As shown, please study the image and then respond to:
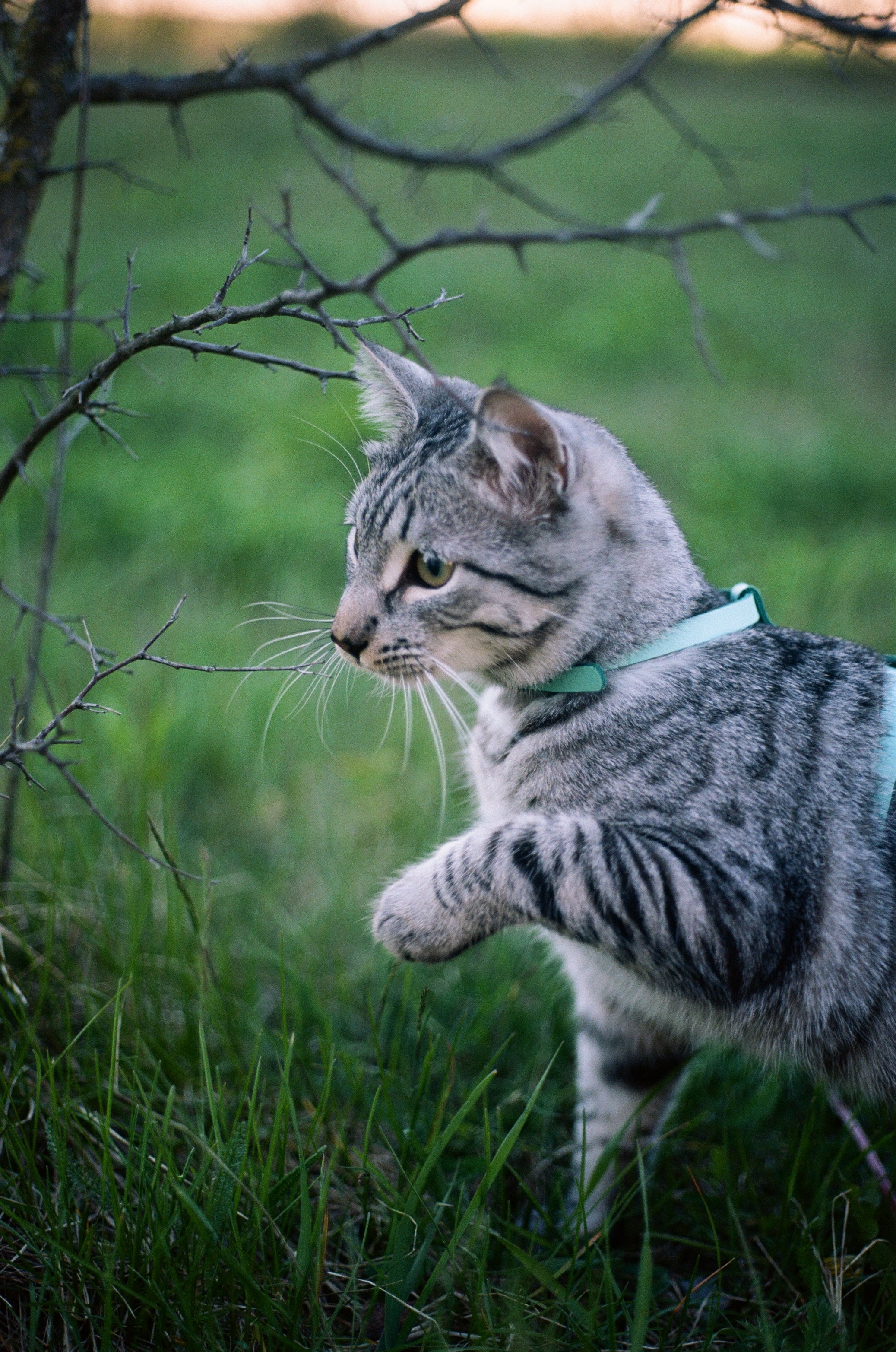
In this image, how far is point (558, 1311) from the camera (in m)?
1.40

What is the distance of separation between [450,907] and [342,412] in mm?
3659

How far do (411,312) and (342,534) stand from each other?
3.10 m

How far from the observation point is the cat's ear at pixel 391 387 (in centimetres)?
190

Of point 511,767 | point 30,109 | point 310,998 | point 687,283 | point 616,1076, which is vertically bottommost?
point 616,1076

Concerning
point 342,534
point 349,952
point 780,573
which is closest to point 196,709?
point 349,952

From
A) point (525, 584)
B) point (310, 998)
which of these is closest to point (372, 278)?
point (525, 584)

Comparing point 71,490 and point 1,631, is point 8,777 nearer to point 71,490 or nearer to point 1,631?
point 1,631

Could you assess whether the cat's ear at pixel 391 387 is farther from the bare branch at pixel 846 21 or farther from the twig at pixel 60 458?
the bare branch at pixel 846 21

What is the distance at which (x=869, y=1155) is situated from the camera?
1.69 metres

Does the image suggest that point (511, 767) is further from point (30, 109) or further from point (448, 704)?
point (30, 109)

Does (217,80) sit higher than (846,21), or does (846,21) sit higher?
(217,80)

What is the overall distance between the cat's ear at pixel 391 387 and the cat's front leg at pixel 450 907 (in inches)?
37.2

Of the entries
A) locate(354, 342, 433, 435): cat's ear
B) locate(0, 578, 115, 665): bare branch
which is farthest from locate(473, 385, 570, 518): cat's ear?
locate(0, 578, 115, 665): bare branch

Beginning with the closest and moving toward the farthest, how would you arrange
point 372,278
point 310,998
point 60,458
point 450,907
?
point 372,278
point 450,907
point 60,458
point 310,998
